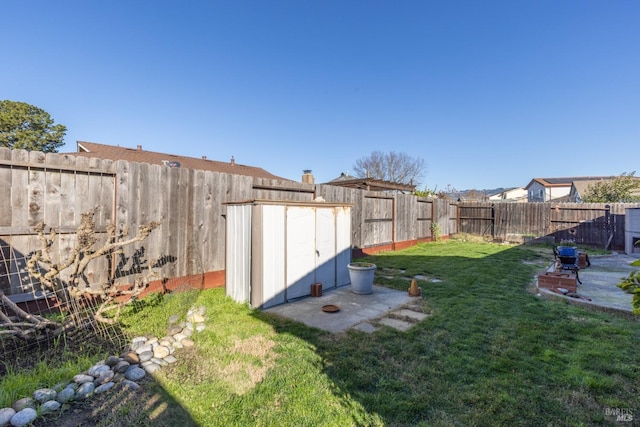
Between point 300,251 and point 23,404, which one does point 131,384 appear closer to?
point 23,404

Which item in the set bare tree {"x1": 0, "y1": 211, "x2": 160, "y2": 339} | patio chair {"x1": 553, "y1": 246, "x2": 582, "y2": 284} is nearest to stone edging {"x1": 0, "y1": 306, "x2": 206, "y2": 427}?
bare tree {"x1": 0, "y1": 211, "x2": 160, "y2": 339}

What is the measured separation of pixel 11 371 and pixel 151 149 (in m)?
17.1

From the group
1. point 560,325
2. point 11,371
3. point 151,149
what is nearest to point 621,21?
point 560,325

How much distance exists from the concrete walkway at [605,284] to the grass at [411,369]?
23.4 inches

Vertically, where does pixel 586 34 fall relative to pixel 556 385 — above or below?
above

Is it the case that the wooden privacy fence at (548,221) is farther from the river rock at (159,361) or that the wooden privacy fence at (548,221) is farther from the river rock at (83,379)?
the river rock at (83,379)

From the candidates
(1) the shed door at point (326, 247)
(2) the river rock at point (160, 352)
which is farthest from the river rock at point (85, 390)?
(1) the shed door at point (326, 247)

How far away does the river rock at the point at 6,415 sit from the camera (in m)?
1.78

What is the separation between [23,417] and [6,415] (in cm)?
11

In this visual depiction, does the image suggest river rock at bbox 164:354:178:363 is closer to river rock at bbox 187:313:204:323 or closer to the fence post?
river rock at bbox 187:313:204:323

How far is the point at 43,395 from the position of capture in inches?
80.5

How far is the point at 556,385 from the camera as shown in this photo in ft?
7.64

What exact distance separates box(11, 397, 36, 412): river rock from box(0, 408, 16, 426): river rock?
36 mm

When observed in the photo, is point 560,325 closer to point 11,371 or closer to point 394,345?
point 394,345
